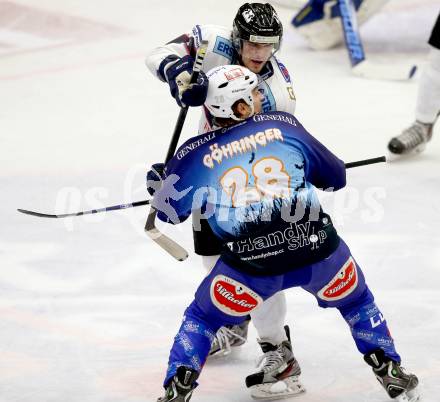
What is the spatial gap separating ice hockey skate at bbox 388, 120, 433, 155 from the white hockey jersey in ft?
6.87

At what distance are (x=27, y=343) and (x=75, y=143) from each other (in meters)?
2.30

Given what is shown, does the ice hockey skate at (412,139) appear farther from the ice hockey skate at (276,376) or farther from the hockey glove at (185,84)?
the ice hockey skate at (276,376)

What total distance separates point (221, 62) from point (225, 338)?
3.20 feet

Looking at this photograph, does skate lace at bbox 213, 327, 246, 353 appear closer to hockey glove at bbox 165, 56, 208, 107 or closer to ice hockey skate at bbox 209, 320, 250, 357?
ice hockey skate at bbox 209, 320, 250, 357

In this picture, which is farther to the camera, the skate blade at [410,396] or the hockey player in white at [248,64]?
the hockey player in white at [248,64]

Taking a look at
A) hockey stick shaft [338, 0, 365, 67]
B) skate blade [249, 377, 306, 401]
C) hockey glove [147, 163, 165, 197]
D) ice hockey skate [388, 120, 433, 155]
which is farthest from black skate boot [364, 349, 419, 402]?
hockey stick shaft [338, 0, 365, 67]

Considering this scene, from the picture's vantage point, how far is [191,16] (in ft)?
27.4

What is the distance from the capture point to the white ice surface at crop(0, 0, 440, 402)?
3.76 metres

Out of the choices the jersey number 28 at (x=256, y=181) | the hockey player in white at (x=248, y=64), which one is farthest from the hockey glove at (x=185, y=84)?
the jersey number 28 at (x=256, y=181)

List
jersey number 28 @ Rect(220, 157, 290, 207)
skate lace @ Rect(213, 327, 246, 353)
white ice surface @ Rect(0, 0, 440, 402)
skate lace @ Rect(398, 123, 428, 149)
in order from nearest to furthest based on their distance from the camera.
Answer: jersey number 28 @ Rect(220, 157, 290, 207)
white ice surface @ Rect(0, 0, 440, 402)
skate lace @ Rect(213, 327, 246, 353)
skate lace @ Rect(398, 123, 428, 149)

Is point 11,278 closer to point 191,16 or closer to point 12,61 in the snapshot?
point 12,61

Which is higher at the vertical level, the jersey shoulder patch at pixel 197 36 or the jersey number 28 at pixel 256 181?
the jersey shoulder patch at pixel 197 36

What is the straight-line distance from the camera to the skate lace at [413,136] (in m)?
5.74

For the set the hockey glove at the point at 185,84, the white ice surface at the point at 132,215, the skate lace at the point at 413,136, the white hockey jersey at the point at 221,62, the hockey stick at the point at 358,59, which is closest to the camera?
the hockey glove at the point at 185,84
